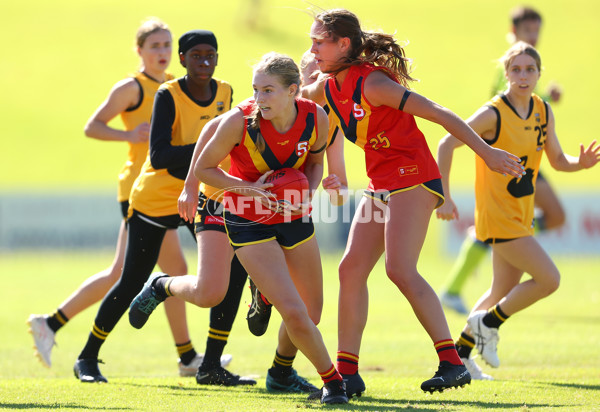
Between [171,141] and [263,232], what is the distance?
1388 millimetres

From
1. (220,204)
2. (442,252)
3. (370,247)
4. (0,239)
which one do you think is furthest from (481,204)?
(0,239)

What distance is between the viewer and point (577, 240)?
1892cm

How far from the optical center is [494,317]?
6.50 meters

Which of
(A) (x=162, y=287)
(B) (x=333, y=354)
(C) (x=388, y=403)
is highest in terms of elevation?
(A) (x=162, y=287)

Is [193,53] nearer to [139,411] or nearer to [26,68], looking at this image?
[139,411]

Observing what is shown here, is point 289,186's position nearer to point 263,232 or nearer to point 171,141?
point 263,232

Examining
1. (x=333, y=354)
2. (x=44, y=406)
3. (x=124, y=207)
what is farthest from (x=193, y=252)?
(x=44, y=406)

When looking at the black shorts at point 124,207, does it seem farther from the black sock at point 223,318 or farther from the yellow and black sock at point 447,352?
the yellow and black sock at point 447,352

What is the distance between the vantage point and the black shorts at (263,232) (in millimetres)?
5168

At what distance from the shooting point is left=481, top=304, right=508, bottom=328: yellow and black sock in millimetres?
6484

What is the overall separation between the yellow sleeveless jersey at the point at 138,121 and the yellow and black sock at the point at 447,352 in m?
2.84

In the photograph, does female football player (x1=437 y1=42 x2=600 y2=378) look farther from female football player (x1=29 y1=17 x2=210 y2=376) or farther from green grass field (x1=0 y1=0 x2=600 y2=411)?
female football player (x1=29 y1=17 x2=210 y2=376)

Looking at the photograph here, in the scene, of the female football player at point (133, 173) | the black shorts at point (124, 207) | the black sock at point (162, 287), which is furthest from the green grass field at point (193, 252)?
the black shorts at point (124, 207)

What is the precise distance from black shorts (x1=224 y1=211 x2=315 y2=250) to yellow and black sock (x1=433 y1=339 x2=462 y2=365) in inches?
38.7
